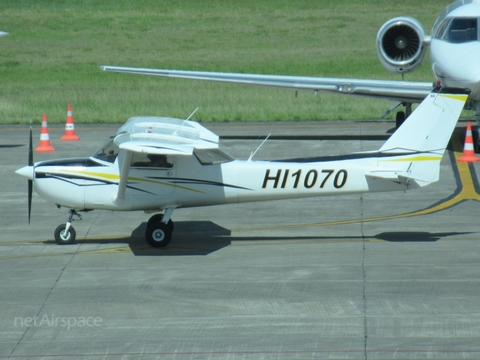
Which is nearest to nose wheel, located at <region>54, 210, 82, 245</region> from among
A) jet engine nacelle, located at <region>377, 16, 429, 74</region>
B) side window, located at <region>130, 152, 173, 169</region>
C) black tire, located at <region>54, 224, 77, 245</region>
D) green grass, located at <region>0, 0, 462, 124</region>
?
black tire, located at <region>54, 224, 77, 245</region>

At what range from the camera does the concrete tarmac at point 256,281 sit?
28.0ft

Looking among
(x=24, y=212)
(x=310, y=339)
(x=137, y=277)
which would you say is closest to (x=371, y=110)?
(x=24, y=212)

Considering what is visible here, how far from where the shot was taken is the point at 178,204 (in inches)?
484

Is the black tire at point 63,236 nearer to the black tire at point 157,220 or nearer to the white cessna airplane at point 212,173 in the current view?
the white cessna airplane at point 212,173

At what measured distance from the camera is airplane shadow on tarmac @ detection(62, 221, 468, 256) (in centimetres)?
1220

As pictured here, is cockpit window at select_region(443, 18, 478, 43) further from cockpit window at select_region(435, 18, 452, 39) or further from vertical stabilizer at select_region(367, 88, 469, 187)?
vertical stabilizer at select_region(367, 88, 469, 187)

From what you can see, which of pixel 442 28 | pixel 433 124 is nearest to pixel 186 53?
pixel 442 28

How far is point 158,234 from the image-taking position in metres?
12.2

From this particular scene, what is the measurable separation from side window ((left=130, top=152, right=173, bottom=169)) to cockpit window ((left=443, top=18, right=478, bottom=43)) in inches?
381

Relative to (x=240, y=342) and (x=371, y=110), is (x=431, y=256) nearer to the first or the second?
(x=240, y=342)

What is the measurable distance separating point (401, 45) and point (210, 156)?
39.8 feet

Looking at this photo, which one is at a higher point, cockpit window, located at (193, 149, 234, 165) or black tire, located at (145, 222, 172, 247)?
cockpit window, located at (193, 149, 234, 165)

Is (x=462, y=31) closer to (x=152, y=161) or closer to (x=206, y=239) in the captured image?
(x=206, y=239)

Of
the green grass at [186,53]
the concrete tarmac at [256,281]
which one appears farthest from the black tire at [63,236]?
the green grass at [186,53]
